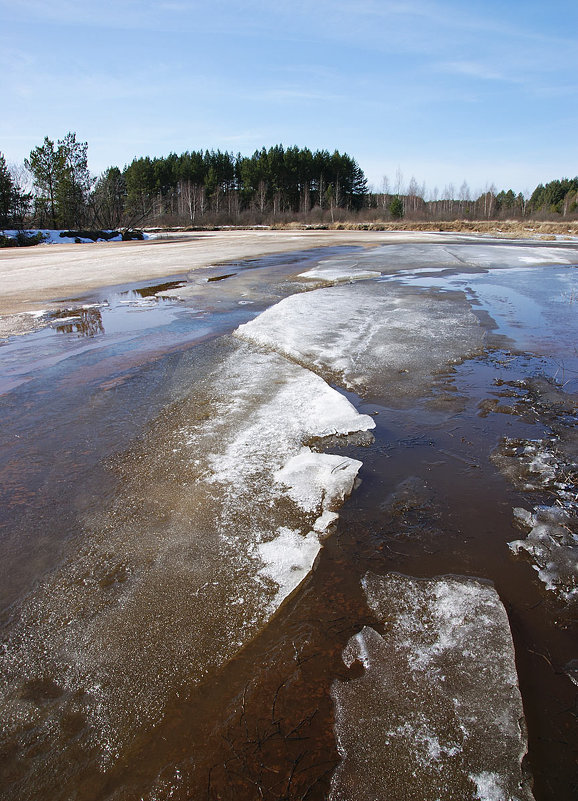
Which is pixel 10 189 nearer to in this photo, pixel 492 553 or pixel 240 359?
pixel 240 359

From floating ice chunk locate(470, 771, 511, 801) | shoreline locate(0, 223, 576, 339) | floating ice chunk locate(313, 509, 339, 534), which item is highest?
shoreline locate(0, 223, 576, 339)

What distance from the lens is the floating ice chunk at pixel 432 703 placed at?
1.64m

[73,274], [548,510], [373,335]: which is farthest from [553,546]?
[73,274]

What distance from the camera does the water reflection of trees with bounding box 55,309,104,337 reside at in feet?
28.0

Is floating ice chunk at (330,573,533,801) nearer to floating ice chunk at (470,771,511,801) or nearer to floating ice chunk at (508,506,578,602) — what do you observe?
floating ice chunk at (470,771,511,801)

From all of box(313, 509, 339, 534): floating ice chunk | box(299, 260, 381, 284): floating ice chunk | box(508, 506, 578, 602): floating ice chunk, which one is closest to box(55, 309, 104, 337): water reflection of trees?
box(299, 260, 381, 284): floating ice chunk

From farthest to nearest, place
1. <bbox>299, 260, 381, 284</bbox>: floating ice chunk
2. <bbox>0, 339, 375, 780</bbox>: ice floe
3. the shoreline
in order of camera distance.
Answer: <bbox>299, 260, 381, 284</bbox>: floating ice chunk → the shoreline → <bbox>0, 339, 375, 780</bbox>: ice floe

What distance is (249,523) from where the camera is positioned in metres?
3.03

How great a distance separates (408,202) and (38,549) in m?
106

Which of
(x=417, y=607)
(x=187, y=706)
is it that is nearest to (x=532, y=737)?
(x=417, y=607)

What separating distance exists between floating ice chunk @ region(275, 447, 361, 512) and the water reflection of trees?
6034 mm

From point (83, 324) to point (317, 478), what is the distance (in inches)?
291

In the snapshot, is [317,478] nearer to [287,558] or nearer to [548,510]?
[287,558]

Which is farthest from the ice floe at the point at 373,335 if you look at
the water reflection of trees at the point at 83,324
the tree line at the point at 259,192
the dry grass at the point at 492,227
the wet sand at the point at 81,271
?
the tree line at the point at 259,192
